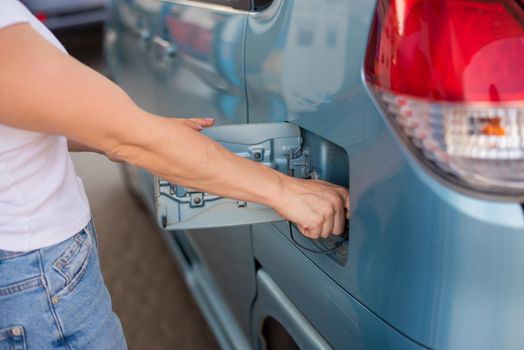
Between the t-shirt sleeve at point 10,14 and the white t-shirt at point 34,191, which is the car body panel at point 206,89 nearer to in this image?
the white t-shirt at point 34,191

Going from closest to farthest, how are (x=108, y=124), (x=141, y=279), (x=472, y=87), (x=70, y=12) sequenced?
1. (x=472, y=87)
2. (x=108, y=124)
3. (x=141, y=279)
4. (x=70, y=12)

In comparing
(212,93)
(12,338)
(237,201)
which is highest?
(212,93)

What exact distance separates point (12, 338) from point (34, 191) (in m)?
0.31

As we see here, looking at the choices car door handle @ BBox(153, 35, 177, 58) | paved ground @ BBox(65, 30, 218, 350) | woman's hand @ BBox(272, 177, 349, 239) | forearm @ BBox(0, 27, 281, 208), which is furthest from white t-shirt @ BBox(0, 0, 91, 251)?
paved ground @ BBox(65, 30, 218, 350)

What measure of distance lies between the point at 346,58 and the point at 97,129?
18.8 inches

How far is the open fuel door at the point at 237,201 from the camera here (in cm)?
144

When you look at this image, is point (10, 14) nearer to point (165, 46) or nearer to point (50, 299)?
point (50, 299)

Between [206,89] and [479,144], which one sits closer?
[479,144]

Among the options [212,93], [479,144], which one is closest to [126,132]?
[479,144]

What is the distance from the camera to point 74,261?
1353mm

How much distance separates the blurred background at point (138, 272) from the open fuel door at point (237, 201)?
1560 mm

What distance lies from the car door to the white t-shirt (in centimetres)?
53

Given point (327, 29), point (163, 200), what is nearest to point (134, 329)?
point (163, 200)

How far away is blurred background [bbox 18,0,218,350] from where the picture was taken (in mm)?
2965
